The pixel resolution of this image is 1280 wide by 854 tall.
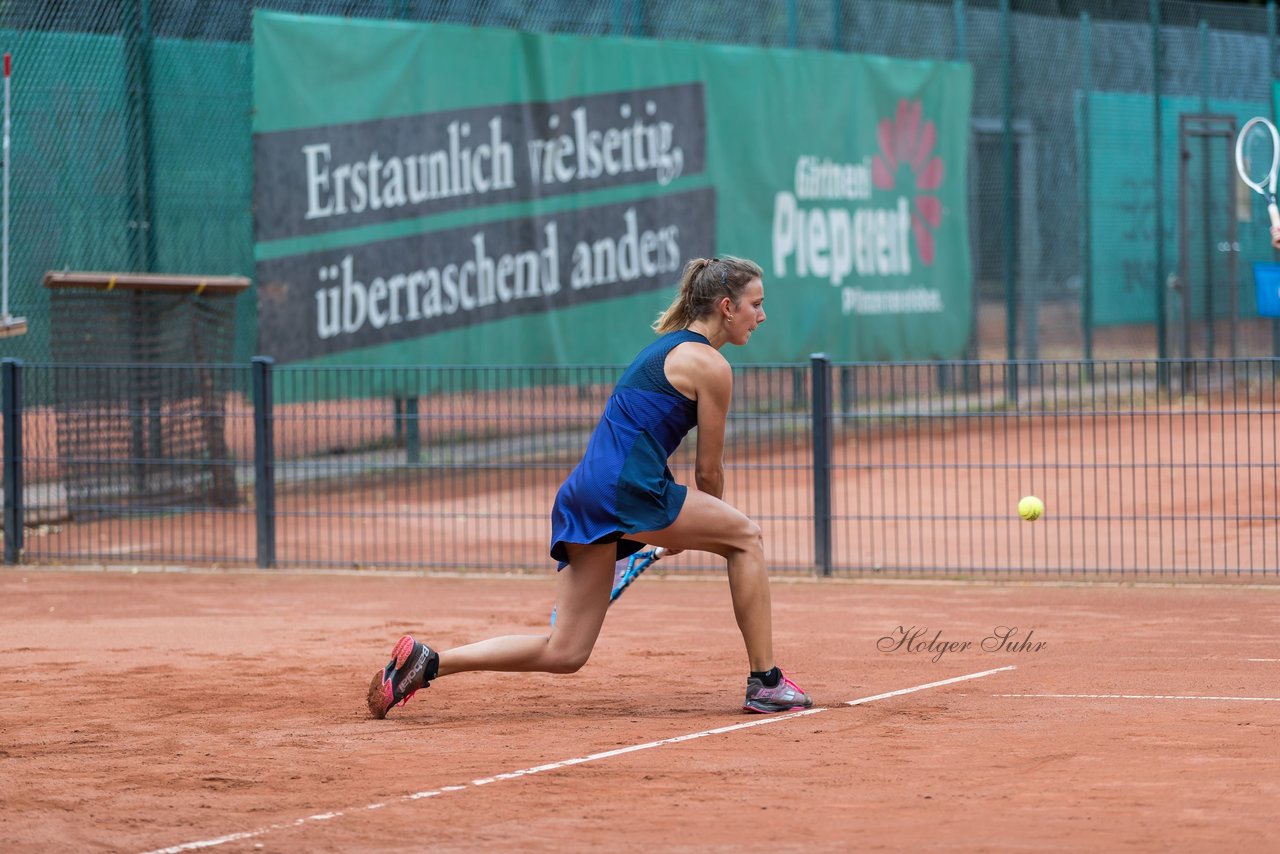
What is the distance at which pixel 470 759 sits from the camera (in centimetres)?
625

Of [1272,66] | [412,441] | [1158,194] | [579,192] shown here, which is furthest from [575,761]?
[1272,66]

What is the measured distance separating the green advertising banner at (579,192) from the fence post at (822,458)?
5.71 meters

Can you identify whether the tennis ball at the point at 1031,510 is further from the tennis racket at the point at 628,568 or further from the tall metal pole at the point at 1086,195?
the tall metal pole at the point at 1086,195

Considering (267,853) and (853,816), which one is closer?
(267,853)

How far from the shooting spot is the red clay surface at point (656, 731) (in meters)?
5.27

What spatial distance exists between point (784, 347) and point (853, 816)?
556 inches

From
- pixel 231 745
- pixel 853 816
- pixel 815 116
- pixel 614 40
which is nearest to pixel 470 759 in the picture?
pixel 231 745

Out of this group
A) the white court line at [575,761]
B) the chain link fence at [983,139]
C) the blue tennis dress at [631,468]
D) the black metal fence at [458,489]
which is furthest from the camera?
the chain link fence at [983,139]

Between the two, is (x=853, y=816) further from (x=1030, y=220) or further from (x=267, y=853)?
(x=1030, y=220)

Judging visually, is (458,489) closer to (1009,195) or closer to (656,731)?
(656,731)

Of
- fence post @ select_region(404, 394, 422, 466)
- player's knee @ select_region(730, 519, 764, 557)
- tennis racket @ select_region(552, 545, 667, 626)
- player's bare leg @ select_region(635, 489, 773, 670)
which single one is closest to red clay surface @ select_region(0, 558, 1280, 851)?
player's bare leg @ select_region(635, 489, 773, 670)

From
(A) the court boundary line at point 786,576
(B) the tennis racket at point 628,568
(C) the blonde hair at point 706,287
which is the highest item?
(C) the blonde hair at point 706,287

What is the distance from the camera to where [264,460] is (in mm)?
11859

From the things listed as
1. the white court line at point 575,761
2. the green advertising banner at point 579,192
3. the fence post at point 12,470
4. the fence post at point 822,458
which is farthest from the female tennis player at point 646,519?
the green advertising banner at point 579,192
